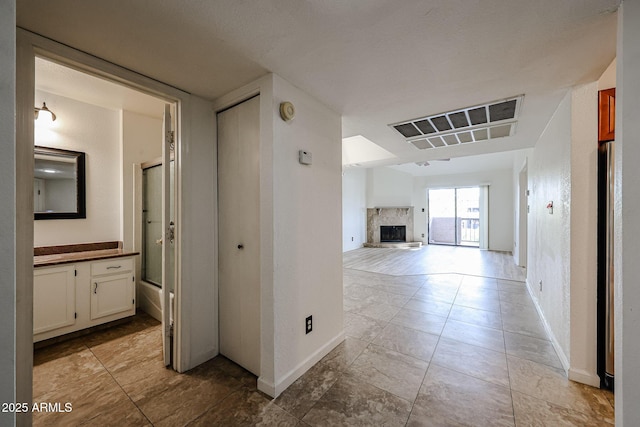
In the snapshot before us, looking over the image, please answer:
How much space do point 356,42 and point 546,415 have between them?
2.32m

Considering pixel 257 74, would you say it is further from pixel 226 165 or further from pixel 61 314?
pixel 61 314

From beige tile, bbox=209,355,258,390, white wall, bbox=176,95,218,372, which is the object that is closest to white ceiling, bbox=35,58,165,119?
white wall, bbox=176,95,218,372

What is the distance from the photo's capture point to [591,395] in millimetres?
1518

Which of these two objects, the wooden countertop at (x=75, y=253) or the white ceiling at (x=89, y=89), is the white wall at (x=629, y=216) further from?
the wooden countertop at (x=75, y=253)

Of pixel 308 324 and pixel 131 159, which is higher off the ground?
pixel 131 159

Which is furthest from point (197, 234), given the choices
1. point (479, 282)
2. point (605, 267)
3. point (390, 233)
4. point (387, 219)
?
point (390, 233)

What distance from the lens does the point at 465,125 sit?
7.94ft

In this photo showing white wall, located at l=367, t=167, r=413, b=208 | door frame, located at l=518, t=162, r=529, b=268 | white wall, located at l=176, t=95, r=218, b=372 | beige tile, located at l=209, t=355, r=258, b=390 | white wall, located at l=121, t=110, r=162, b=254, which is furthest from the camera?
white wall, located at l=367, t=167, r=413, b=208

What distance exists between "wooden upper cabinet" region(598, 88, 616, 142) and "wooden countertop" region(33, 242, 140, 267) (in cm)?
406

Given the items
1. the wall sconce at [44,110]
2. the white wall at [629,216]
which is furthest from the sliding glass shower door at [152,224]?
the white wall at [629,216]

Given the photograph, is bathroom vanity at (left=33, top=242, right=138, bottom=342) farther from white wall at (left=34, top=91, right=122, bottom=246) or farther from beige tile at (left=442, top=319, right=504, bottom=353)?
beige tile at (left=442, top=319, right=504, bottom=353)

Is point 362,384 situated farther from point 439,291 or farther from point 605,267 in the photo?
point 439,291

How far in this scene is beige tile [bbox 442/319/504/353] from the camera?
212cm

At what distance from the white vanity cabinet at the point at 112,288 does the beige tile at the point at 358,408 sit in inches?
90.5
